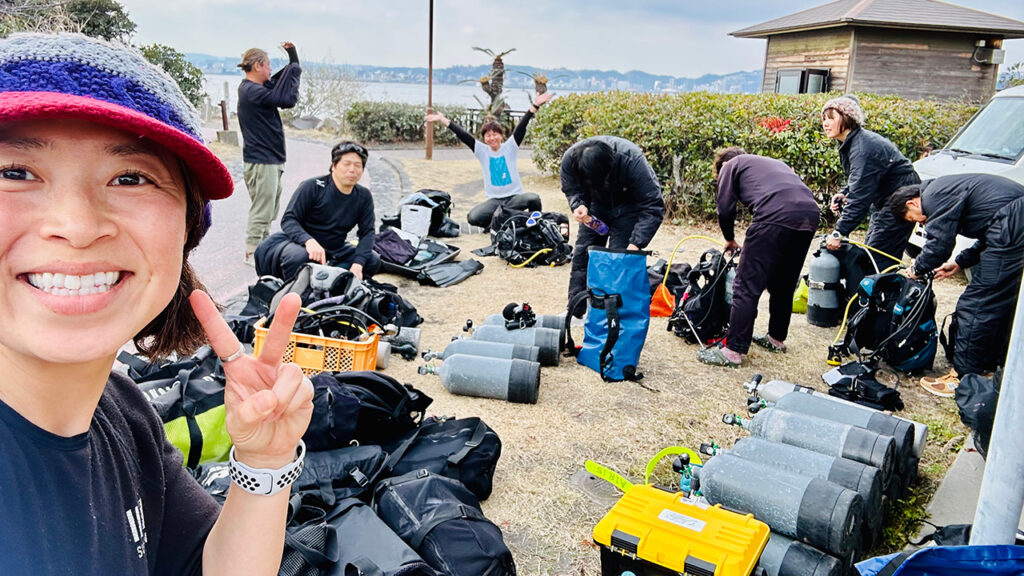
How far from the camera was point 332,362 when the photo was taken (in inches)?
193

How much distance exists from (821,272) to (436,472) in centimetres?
464

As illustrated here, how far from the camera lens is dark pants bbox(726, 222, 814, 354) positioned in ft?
18.7

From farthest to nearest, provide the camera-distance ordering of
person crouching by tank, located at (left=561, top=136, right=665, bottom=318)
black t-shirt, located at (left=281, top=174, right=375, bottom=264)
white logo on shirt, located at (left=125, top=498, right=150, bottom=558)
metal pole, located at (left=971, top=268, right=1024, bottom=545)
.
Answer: black t-shirt, located at (left=281, top=174, right=375, bottom=264) → person crouching by tank, located at (left=561, top=136, right=665, bottom=318) → metal pole, located at (left=971, top=268, right=1024, bottom=545) → white logo on shirt, located at (left=125, top=498, right=150, bottom=558)

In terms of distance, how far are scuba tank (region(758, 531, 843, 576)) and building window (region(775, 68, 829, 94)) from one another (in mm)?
19234

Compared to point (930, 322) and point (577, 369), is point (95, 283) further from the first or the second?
point (930, 322)

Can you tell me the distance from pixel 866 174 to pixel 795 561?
4962mm

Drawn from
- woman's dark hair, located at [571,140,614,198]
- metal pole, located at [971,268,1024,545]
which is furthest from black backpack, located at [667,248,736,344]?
metal pole, located at [971,268,1024,545]

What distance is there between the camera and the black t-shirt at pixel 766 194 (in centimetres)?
561

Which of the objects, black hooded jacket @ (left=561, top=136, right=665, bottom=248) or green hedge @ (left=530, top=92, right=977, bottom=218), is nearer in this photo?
black hooded jacket @ (left=561, top=136, right=665, bottom=248)

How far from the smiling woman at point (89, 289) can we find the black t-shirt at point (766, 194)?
16.5 feet

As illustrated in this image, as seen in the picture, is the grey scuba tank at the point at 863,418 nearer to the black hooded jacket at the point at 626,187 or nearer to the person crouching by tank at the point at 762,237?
the person crouching by tank at the point at 762,237

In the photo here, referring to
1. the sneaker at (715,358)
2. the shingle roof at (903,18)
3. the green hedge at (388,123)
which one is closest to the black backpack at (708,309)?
the sneaker at (715,358)

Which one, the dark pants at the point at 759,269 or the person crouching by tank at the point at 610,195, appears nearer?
the dark pants at the point at 759,269

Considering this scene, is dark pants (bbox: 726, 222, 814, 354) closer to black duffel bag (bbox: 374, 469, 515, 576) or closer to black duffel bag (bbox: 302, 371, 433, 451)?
black duffel bag (bbox: 302, 371, 433, 451)
